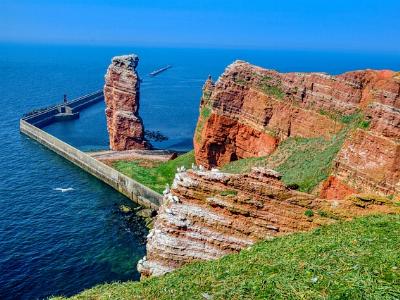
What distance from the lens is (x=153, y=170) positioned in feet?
226

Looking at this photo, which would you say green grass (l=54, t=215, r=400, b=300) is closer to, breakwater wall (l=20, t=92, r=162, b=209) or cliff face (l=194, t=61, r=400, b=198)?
cliff face (l=194, t=61, r=400, b=198)

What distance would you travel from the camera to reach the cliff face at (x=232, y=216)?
27125mm

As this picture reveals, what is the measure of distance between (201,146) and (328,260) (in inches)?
1680

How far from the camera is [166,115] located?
129m

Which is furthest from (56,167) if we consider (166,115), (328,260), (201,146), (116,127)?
(328,260)

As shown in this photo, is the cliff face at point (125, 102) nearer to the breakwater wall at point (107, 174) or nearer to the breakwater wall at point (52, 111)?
the breakwater wall at point (107, 174)

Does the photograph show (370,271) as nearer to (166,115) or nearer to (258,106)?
(258,106)

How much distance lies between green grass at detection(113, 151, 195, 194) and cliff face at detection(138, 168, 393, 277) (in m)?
33.6

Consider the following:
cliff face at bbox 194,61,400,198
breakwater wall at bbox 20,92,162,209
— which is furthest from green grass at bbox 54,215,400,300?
breakwater wall at bbox 20,92,162,209

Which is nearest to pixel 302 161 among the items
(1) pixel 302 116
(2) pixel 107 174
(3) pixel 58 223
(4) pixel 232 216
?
(1) pixel 302 116

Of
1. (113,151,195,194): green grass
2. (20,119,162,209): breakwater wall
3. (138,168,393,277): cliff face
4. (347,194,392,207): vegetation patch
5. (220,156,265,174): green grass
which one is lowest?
(20,119,162,209): breakwater wall

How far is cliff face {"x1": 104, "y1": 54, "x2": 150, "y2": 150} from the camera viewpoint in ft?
265

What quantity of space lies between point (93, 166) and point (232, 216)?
50.5 meters

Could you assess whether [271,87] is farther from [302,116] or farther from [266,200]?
[266,200]
